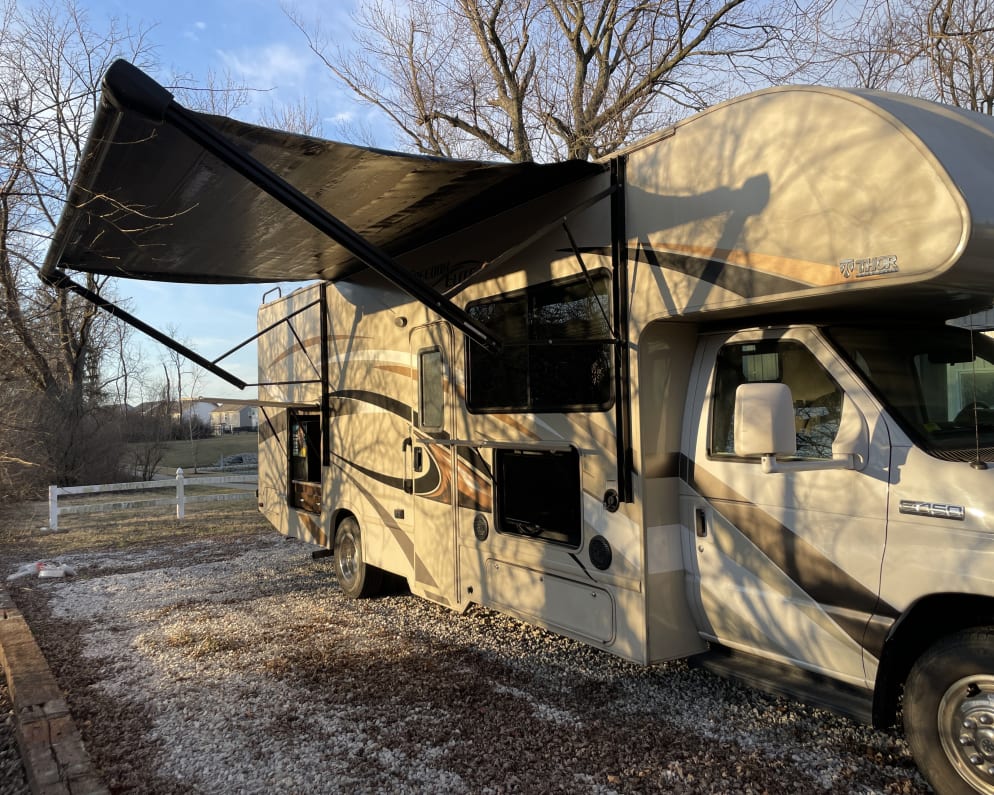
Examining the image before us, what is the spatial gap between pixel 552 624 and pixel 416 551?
5.88 ft

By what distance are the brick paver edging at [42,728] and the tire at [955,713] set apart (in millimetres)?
3651

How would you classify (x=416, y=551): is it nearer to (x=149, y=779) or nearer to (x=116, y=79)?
(x=149, y=779)

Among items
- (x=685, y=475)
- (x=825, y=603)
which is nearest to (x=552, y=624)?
(x=685, y=475)

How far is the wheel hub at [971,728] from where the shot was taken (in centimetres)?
285

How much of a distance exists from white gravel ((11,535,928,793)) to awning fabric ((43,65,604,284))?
3152mm

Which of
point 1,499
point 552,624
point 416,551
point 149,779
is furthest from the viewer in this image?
point 1,499

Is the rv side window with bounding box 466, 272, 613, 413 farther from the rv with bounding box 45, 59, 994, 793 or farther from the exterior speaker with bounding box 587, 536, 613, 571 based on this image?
the exterior speaker with bounding box 587, 536, 613, 571

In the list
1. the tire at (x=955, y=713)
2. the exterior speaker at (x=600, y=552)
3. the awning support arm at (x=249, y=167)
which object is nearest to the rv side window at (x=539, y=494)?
the exterior speaker at (x=600, y=552)

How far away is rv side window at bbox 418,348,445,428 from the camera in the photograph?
5.84m

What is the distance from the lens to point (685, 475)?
4113 millimetres

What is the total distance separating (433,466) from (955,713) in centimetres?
383

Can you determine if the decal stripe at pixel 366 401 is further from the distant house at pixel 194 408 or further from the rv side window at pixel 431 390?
the distant house at pixel 194 408

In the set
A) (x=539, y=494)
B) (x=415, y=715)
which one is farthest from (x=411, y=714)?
(x=539, y=494)

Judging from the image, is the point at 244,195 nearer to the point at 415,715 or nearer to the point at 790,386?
the point at 415,715
